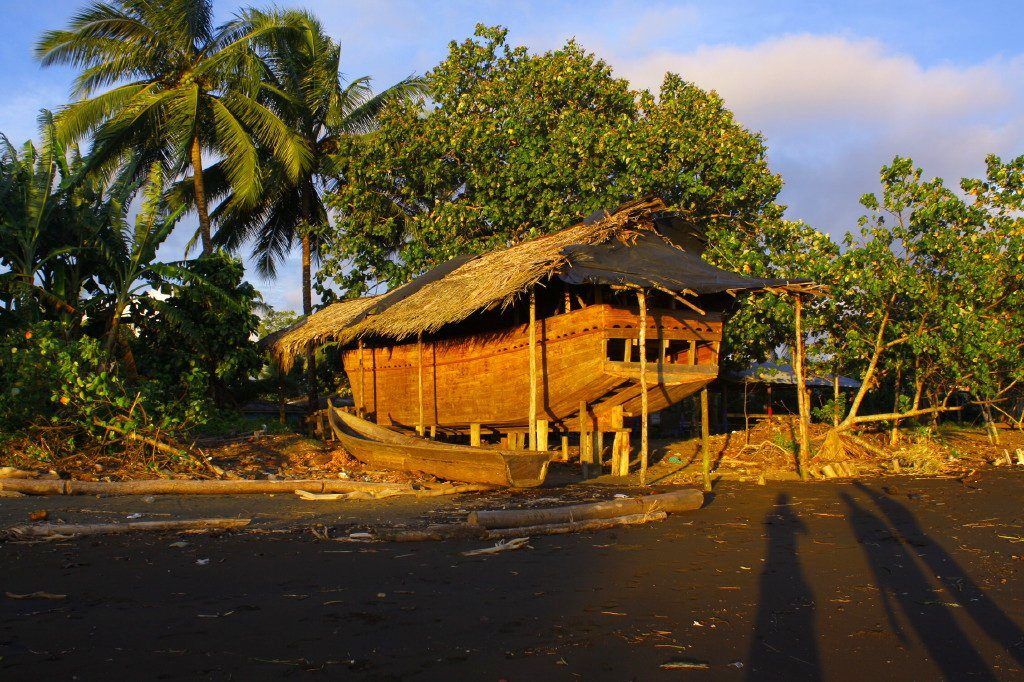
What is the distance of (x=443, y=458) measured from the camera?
10578 millimetres

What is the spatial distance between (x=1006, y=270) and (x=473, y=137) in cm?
1102

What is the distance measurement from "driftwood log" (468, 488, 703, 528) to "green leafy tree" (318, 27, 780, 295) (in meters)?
10.2

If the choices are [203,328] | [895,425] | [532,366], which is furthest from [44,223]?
[895,425]

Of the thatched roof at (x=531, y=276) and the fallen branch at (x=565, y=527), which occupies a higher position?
the thatched roof at (x=531, y=276)

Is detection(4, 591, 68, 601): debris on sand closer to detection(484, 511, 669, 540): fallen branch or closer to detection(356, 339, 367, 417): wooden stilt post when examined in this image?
detection(484, 511, 669, 540): fallen branch

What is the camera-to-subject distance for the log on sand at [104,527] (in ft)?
21.6

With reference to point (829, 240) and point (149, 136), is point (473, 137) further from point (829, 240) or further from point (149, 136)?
point (829, 240)

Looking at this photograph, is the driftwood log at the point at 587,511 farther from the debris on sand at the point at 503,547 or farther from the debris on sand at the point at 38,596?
the debris on sand at the point at 38,596

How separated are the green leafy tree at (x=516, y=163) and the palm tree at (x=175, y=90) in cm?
229

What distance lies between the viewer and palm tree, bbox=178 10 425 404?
19.5m

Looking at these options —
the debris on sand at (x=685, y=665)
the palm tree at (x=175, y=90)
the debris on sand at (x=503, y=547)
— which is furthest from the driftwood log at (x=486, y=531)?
the palm tree at (x=175, y=90)

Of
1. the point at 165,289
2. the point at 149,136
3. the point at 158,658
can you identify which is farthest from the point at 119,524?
the point at 149,136

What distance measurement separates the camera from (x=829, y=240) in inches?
558

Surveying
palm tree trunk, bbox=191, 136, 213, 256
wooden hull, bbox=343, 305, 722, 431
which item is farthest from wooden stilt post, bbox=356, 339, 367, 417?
palm tree trunk, bbox=191, 136, 213, 256
